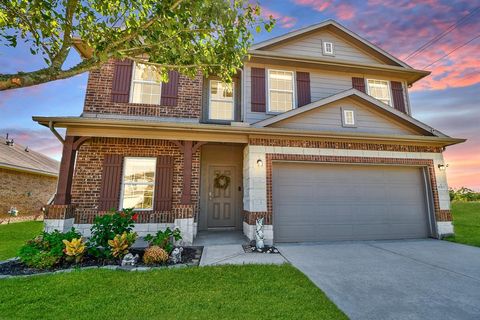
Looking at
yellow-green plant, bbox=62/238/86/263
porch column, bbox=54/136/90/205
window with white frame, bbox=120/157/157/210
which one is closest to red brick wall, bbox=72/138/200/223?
window with white frame, bbox=120/157/157/210

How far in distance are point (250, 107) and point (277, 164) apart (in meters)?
2.57

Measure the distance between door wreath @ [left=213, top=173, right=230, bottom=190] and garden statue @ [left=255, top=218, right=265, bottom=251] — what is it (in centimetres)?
268

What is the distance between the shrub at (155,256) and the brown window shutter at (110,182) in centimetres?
303

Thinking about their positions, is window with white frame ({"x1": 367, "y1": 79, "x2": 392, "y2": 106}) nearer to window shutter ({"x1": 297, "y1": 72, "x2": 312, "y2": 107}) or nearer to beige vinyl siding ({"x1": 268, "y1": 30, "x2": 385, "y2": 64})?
beige vinyl siding ({"x1": 268, "y1": 30, "x2": 385, "y2": 64})

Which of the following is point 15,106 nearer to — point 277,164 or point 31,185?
point 31,185

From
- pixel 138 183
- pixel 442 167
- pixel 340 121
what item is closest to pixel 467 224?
pixel 442 167

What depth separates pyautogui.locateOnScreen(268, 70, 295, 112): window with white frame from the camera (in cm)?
842

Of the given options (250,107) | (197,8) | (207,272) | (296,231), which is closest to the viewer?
(207,272)

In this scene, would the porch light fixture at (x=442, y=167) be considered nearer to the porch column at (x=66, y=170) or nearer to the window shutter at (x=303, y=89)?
the window shutter at (x=303, y=89)

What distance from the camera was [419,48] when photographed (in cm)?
1099

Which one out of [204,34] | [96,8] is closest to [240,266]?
[204,34]

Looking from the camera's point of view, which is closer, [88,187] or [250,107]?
[88,187]

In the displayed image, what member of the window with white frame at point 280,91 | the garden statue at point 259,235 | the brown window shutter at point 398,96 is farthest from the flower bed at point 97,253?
the brown window shutter at point 398,96

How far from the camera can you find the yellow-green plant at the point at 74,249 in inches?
178
